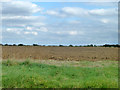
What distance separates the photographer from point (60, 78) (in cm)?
1116

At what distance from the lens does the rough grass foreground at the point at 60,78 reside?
1035 centimetres

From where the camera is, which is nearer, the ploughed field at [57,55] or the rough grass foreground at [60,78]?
the rough grass foreground at [60,78]

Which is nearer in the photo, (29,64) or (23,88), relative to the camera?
(23,88)

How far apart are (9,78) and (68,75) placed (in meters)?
2.68

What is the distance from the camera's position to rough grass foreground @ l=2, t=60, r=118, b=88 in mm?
10352

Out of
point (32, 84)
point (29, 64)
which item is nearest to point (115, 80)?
point (32, 84)

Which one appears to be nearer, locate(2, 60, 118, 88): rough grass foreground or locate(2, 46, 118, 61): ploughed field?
locate(2, 60, 118, 88): rough grass foreground

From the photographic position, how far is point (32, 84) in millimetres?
10508

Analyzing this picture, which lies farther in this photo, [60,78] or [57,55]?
[57,55]

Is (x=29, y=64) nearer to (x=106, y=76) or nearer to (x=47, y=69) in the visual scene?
(x=47, y=69)

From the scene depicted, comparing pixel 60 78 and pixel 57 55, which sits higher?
pixel 60 78

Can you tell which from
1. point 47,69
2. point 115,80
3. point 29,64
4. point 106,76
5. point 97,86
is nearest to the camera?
point 97,86

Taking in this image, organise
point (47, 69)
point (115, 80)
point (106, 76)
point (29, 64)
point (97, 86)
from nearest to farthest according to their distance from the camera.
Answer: point (97, 86)
point (115, 80)
point (106, 76)
point (47, 69)
point (29, 64)

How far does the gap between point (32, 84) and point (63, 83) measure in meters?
1.25
